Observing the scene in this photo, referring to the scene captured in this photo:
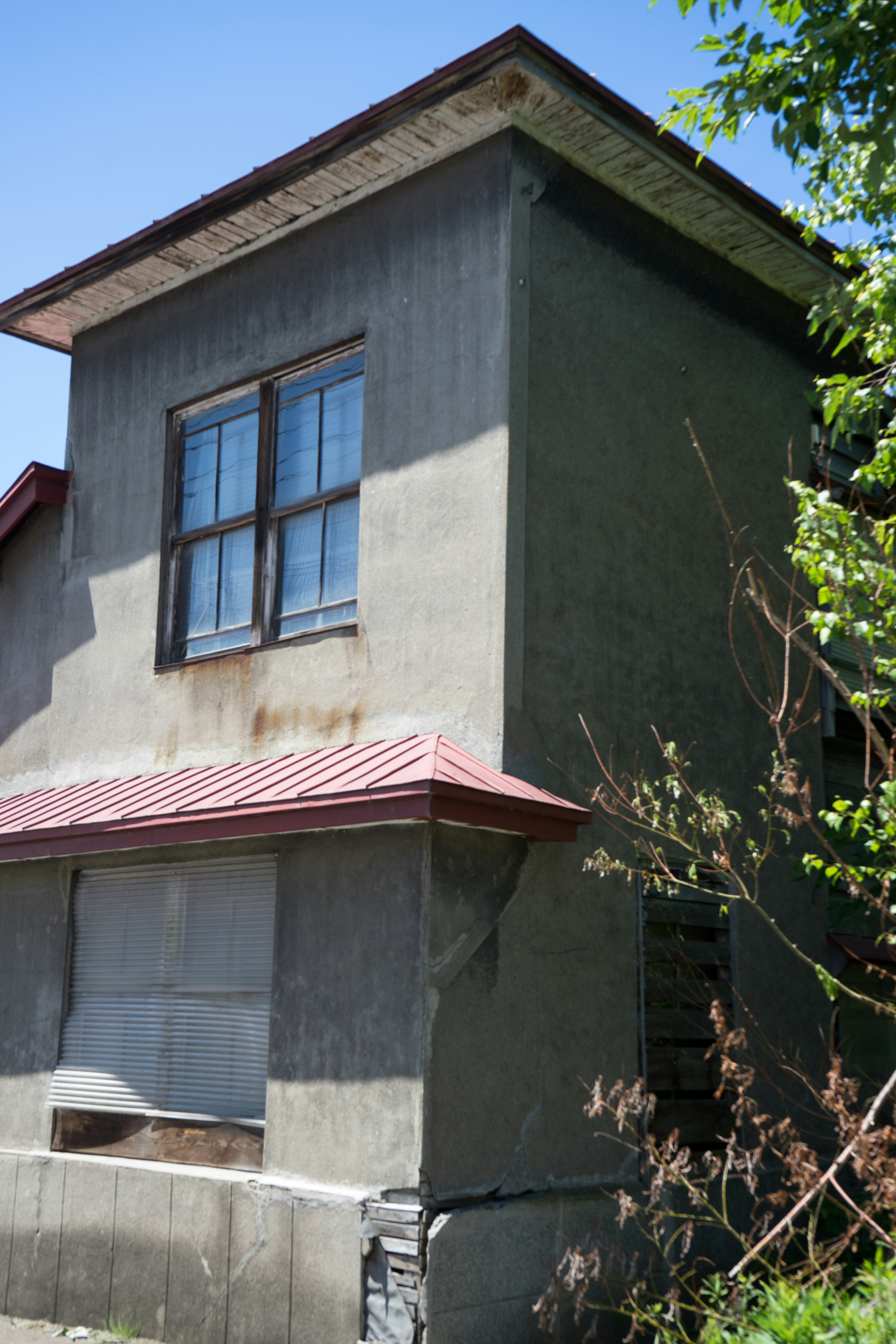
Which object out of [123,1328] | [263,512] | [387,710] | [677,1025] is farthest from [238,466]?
[123,1328]


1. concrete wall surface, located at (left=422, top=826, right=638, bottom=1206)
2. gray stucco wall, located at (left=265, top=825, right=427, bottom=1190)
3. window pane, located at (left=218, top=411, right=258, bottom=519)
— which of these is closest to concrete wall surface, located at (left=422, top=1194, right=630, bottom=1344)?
concrete wall surface, located at (left=422, top=826, right=638, bottom=1206)

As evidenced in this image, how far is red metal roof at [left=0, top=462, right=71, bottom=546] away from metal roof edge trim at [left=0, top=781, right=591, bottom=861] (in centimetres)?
328

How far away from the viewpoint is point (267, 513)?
9031mm

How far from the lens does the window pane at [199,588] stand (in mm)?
9359

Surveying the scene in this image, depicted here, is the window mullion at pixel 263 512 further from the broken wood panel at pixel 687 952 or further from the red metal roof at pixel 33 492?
the broken wood panel at pixel 687 952

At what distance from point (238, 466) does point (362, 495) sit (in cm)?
Answer: 150

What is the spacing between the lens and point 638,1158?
25.1 feet

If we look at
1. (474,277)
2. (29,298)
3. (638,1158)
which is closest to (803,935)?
(638,1158)

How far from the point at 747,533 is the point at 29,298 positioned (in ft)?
19.4

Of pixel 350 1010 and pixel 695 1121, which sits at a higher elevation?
pixel 350 1010

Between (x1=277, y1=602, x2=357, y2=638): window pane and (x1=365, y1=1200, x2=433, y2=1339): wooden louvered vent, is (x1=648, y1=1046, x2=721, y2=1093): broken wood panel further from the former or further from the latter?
(x1=277, y1=602, x2=357, y2=638): window pane

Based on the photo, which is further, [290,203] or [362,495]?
[290,203]

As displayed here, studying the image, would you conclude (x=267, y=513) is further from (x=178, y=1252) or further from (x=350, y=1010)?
(x=178, y=1252)

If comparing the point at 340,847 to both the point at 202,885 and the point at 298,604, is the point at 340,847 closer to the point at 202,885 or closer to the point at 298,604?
A: the point at 202,885
